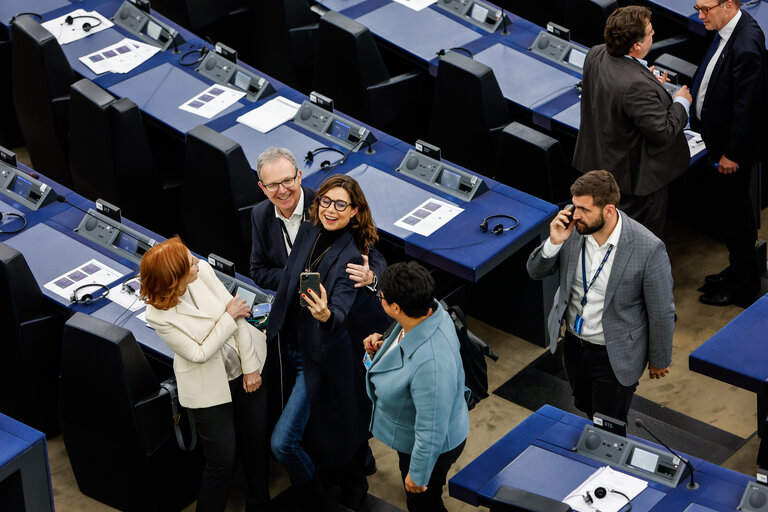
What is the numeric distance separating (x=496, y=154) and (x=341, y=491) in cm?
223

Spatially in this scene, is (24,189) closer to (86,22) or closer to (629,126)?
(86,22)

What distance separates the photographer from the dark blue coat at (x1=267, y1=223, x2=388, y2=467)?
4.36 m

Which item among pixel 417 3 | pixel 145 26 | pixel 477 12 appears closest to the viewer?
pixel 145 26

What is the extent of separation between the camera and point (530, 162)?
5.92 m

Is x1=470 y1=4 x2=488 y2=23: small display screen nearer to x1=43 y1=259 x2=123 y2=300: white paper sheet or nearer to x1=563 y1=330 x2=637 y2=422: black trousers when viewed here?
x1=43 y1=259 x2=123 y2=300: white paper sheet

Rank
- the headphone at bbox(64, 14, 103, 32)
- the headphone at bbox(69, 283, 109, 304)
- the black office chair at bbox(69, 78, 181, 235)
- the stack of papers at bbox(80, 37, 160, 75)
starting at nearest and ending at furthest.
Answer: the headphone at bbox(69, 283, 109, 304)
the black office chair at bbox(69, 78, 181, 235)
the stack of papers at bbox(80, 37, 160, 75)
the headphone at bbox(64, 14, 103, 32)

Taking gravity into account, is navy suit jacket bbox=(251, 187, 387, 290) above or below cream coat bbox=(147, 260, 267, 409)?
above

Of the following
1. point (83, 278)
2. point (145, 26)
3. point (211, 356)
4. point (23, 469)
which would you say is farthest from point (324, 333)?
point (145, 26)

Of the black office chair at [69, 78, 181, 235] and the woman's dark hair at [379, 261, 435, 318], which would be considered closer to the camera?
the woman's dark hair at [379, 261, 435, 318]

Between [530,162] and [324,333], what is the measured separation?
197 centimetres

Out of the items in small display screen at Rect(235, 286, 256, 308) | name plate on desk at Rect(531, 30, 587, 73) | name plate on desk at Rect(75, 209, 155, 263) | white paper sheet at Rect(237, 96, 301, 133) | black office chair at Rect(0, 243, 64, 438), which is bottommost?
black office chair at Rect(0, 243, 64, 438)

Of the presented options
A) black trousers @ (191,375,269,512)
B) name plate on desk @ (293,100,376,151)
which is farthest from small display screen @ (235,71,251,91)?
black trousers @ (191,375,269,512)

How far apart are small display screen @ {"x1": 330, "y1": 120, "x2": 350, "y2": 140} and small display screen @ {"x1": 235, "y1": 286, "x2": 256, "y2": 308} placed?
1418 mm

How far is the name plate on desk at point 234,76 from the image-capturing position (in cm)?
655
